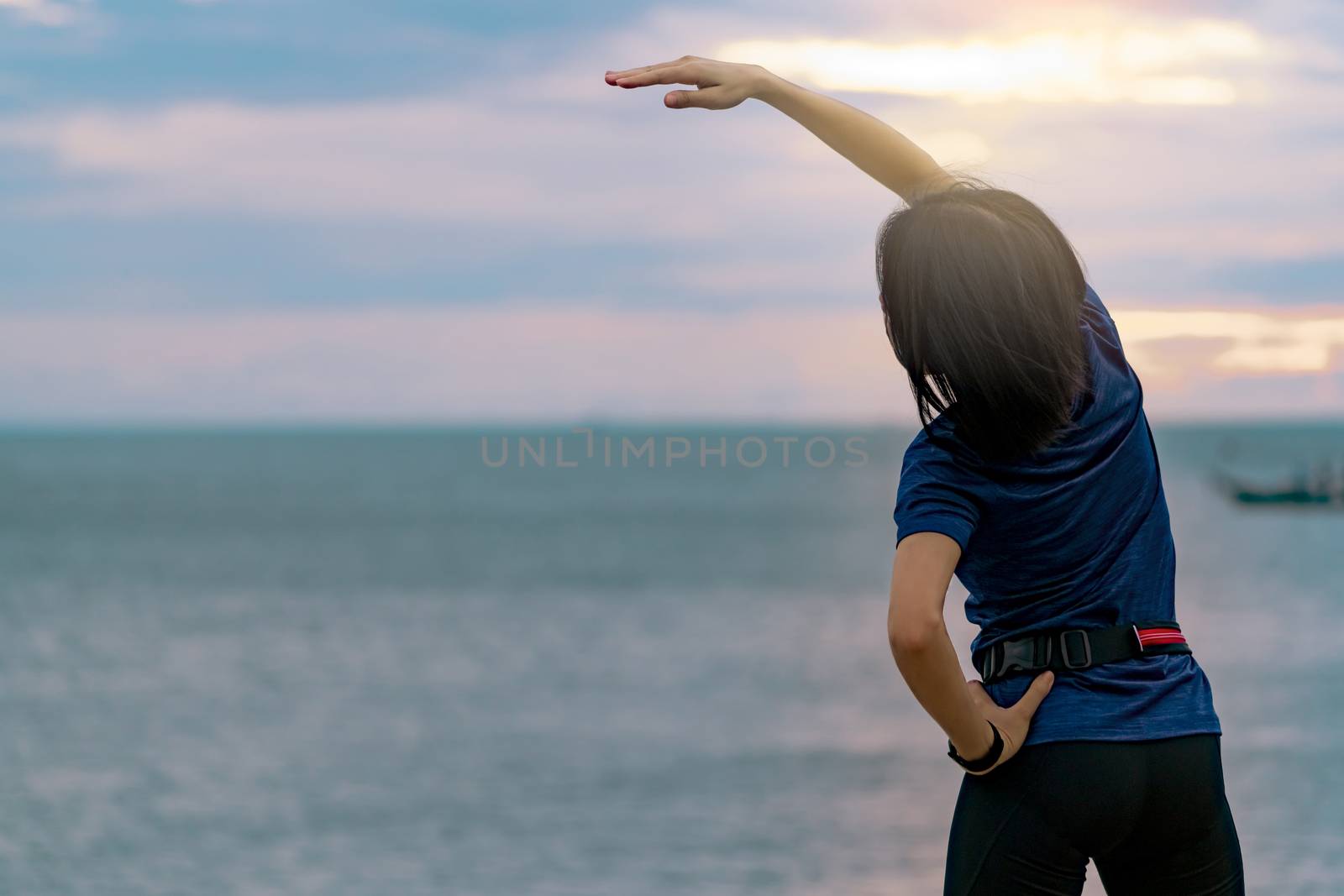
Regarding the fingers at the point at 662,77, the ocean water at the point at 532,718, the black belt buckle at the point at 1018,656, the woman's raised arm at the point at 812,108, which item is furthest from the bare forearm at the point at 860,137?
the ocean water at the point at 532,718

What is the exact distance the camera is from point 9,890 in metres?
17.8

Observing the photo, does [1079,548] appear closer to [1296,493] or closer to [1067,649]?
[1067,649]

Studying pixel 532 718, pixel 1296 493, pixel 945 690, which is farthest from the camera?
pixel 1296 493

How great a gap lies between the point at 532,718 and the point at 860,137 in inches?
1069

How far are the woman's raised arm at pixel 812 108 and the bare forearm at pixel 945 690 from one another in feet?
A: 2.49

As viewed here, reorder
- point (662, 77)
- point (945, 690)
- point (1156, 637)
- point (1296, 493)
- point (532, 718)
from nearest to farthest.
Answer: point (945, 690) → point (1156, 637) → point (662, 77) → point (532, 718) → point (1296, 493)

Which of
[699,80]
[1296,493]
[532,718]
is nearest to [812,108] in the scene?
[699,80]

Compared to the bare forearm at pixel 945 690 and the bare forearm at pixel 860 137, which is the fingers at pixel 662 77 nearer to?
the bare forearm at pixel 860 137

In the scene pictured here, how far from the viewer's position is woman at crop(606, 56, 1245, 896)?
190 cm

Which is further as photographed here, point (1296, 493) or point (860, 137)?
point (1296, 493)

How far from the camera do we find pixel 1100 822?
196cm

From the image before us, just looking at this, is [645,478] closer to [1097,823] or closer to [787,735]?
[787,735]

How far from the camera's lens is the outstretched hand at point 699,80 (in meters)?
2.24

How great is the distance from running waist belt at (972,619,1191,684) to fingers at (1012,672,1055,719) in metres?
0.02
